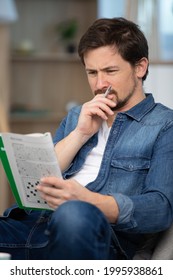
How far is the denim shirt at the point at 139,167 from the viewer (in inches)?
68.4

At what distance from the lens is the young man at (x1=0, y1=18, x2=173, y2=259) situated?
171 cm

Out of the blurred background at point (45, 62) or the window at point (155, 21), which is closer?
the window at point (155, 21)

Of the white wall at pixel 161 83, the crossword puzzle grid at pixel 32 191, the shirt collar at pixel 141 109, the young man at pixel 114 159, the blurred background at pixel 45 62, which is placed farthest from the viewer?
the blurred background at pixel 45 62

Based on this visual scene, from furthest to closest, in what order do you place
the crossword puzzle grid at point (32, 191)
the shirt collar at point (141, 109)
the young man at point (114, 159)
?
1. the shirt collar at point (141, 109)
2. the crossword puzzle grid at point (32, 191)
3. the young man at point (114, 159)

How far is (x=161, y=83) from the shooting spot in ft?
10.5

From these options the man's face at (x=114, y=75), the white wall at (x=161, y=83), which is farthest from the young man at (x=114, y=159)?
the white wall at (x=161, y=83)

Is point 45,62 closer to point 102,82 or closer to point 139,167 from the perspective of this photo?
point 102,82

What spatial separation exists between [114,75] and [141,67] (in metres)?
0.13

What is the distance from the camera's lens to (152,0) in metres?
3.44

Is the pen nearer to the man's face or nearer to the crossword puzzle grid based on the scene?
the man's face

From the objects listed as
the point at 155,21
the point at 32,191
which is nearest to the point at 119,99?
the point at 32,191

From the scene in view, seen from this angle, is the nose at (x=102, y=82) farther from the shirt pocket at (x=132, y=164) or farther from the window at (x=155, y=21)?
the window at (x=155, y=21)

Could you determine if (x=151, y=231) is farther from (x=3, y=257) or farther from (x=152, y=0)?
(x=152, y=0)

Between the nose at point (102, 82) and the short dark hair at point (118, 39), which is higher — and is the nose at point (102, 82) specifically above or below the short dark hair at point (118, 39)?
below
